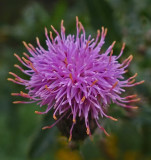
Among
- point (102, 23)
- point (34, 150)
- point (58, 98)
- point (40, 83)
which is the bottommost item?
point (34, 150)

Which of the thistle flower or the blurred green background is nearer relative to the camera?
the thistle flower

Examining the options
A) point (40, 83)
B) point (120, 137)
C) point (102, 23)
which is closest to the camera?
point (40, 83)

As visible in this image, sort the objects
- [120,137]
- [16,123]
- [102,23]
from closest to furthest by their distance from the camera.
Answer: [102,23] → [120,137] → [16,123]

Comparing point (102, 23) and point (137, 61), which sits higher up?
point (102, 23)

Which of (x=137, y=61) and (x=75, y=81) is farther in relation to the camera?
(x=137, y=61)

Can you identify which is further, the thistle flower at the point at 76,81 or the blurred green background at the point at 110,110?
the blurred green background at the point at 110,110

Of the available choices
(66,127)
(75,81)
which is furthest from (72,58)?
(66,127)

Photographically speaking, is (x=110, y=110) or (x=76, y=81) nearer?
(x=76, y=81)

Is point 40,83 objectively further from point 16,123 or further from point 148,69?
point 16,123
